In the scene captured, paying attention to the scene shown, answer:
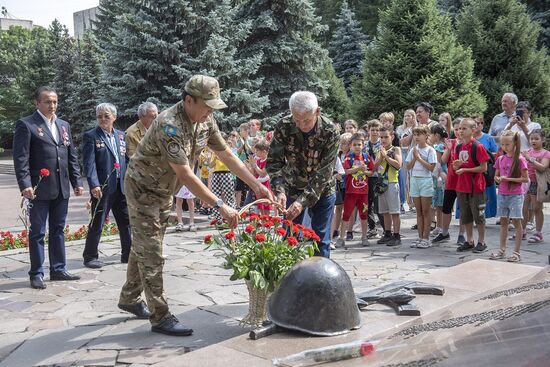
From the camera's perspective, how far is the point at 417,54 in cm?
1922

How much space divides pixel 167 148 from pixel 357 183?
5.12m

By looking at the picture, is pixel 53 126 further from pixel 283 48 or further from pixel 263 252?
pixel 283 48

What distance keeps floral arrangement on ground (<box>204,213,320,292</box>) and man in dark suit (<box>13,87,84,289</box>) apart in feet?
9.09

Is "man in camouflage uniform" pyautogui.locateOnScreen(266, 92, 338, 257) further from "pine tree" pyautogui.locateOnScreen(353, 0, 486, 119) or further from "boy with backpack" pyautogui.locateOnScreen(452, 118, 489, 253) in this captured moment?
"pine tree" pyautogui.locateOnScreen(353, 0, 486, 119)

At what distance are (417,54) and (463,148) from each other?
1163cm

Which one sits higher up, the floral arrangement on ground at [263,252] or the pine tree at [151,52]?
the pine tree at [151,52]

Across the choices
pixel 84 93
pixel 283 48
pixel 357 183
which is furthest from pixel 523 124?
pixel 84 93

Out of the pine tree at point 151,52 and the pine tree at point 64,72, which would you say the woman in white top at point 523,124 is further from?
the pine tree at point 64,72

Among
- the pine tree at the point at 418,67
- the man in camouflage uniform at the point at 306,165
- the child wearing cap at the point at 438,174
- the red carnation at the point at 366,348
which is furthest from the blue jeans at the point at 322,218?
the pine tree at the point at 418,67

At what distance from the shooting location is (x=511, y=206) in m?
7.66

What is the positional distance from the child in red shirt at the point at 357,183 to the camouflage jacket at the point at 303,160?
3.63 m

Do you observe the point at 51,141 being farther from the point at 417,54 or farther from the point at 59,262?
the point at 417,54

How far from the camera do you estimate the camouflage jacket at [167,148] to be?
4355 millimetres

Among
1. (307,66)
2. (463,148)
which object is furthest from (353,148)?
(307,66)
